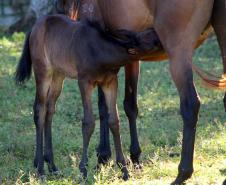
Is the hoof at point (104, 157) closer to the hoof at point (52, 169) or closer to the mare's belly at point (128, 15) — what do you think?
the hoof at point (52, 169)

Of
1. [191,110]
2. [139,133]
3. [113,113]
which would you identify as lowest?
[139,133]

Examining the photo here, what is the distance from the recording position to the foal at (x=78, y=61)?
17.2ft

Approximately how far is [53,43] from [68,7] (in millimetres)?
987

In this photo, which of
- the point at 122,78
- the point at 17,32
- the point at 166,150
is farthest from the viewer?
the point at 17,32

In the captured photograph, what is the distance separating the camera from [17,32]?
55.1ft

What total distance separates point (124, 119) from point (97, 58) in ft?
9.06

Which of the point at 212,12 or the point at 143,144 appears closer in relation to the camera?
the point at 212,12

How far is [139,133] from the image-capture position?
7.29m

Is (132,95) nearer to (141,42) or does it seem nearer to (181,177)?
(141,42)

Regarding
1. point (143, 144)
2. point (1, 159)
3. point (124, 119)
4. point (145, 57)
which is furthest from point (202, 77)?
point (124, 119)

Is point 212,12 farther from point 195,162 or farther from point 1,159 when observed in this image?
point 1,159

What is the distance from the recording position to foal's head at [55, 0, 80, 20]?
21.4 ft

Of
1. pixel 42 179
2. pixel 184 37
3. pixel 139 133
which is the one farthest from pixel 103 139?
pixel 184 37

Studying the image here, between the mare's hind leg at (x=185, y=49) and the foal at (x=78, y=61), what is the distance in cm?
15
